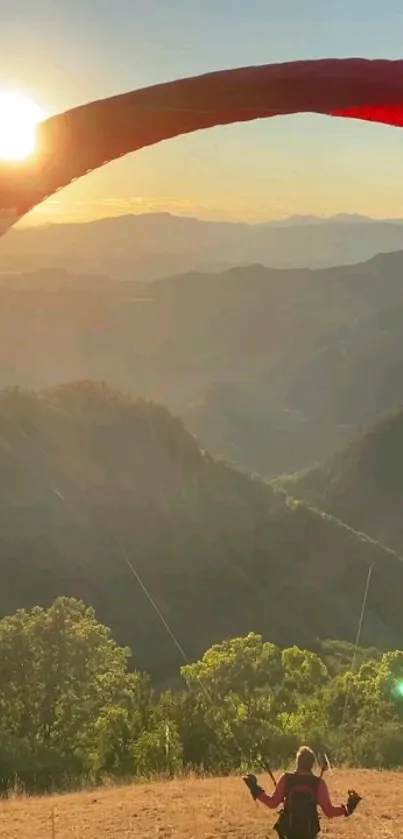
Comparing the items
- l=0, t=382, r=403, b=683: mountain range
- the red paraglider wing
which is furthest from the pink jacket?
l=0, t=382, r=403, b=683: mountain range

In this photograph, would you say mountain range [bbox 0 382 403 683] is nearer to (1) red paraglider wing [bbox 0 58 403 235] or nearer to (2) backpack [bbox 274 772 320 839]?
(2) backpack [bbox 274 772 320 839]

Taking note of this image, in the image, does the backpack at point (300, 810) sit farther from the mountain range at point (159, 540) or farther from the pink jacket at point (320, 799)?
the mountain range at point (159, 540)

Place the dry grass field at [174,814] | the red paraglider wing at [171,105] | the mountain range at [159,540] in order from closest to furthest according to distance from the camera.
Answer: the red paraglider wing at [171,105] < the dry grass field at [174,814] < the mountain range at [159,540]

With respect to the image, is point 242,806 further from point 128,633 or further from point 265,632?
point 265,632

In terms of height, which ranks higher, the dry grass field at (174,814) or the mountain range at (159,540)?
the mountain range at (159,540)

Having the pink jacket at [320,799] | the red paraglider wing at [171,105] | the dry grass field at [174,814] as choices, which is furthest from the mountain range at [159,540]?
the red paraglider wing at [171,105]

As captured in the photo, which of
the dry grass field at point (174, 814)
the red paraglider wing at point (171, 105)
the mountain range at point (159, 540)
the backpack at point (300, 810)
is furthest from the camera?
the mountain range at point (159, 540)

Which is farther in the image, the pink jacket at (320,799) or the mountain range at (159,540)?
the mountain range at (159,540)
